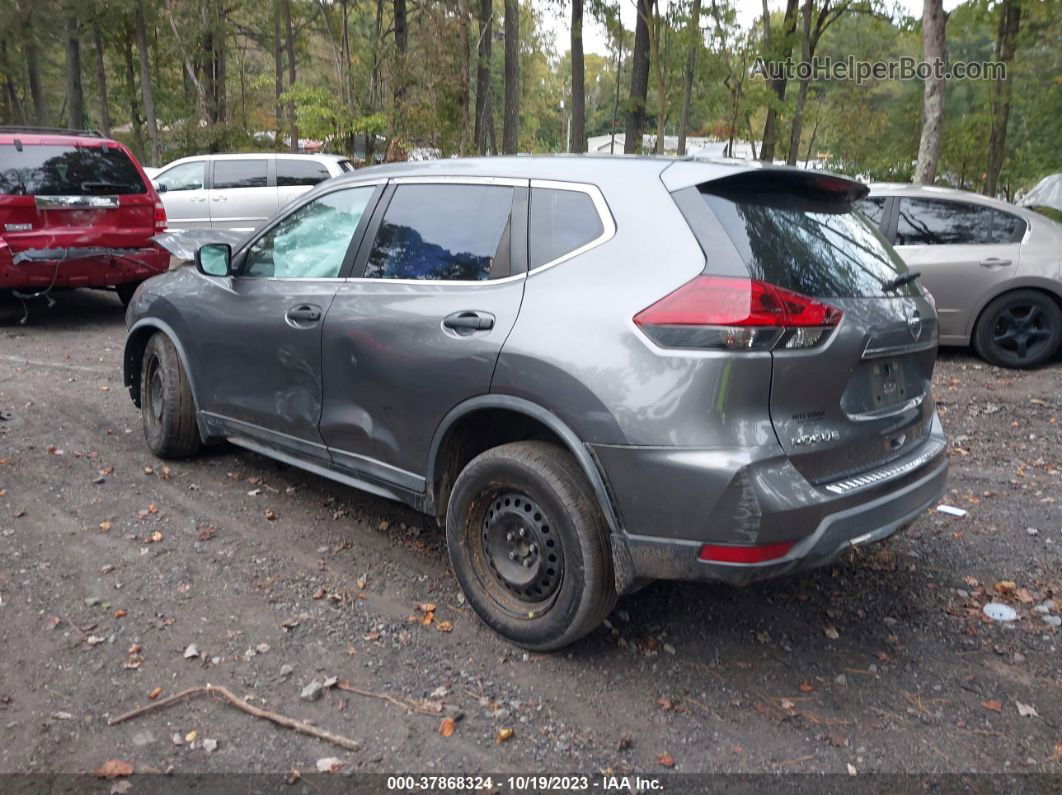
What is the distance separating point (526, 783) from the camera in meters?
2.72

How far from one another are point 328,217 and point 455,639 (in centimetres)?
221

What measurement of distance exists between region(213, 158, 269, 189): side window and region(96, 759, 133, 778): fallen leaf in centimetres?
1368

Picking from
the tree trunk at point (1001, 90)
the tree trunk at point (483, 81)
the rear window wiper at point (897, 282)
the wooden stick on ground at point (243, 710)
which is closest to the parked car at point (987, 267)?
the rear window wiper at point (897, 282)

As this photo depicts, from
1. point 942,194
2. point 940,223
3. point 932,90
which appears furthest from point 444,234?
point 932,90

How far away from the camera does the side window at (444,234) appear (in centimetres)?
362

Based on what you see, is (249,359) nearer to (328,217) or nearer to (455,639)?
(328,217)

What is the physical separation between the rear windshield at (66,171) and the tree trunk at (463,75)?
10628 millimetres

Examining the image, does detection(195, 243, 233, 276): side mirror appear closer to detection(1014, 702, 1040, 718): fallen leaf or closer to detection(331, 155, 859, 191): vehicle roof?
detection(331, 155, 859, 191): vehicle roof

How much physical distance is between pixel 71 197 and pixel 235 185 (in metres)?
6.20

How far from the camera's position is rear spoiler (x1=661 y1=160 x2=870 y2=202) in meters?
3.19

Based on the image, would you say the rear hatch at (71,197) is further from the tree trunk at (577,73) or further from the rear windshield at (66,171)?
the tree trunk at (577,73)

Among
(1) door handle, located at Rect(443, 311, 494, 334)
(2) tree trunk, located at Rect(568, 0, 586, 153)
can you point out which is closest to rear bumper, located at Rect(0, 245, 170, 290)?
(1) door handle, located at Rect(443, 311, 494, 334)

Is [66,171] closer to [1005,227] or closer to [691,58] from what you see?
[1005,227]

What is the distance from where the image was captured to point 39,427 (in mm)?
6156
